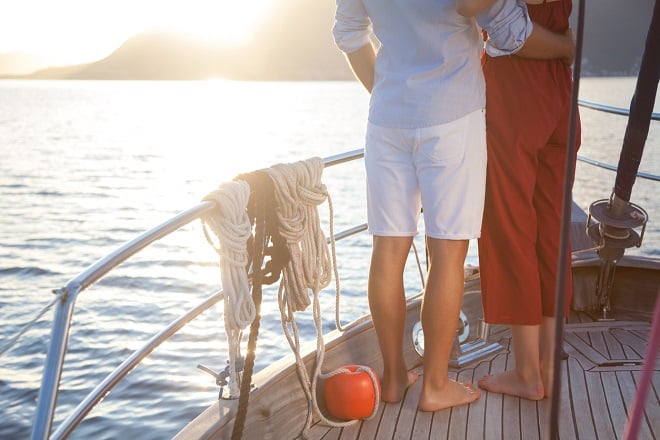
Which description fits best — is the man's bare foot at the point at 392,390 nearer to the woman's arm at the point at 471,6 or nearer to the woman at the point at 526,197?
the woman at the point at 526,197

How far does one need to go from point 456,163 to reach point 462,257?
0.27 m

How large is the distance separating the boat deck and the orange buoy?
52 mm

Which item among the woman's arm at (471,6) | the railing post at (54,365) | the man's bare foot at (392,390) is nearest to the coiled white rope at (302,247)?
the man's bare foot at (392,390)

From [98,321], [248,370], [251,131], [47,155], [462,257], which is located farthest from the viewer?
[251,131]

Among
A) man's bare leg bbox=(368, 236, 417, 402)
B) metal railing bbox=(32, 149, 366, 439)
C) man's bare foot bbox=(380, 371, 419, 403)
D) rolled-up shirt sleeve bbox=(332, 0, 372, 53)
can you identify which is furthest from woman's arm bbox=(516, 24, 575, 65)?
man's bare foot bbox=(380, 371, 419, 403)

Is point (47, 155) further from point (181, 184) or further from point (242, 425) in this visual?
point (242, 425)

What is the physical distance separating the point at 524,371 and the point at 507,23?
1.03m

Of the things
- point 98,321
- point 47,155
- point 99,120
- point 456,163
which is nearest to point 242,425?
point 456,163

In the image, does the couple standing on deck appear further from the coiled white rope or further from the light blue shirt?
the coiled white rope

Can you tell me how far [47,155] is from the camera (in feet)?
78.9

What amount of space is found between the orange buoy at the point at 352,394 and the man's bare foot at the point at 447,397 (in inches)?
5.4

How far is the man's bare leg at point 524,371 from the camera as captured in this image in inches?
85.3

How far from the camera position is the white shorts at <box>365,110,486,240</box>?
6.18ft

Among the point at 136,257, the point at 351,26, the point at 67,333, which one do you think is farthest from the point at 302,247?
the point at 136,257
